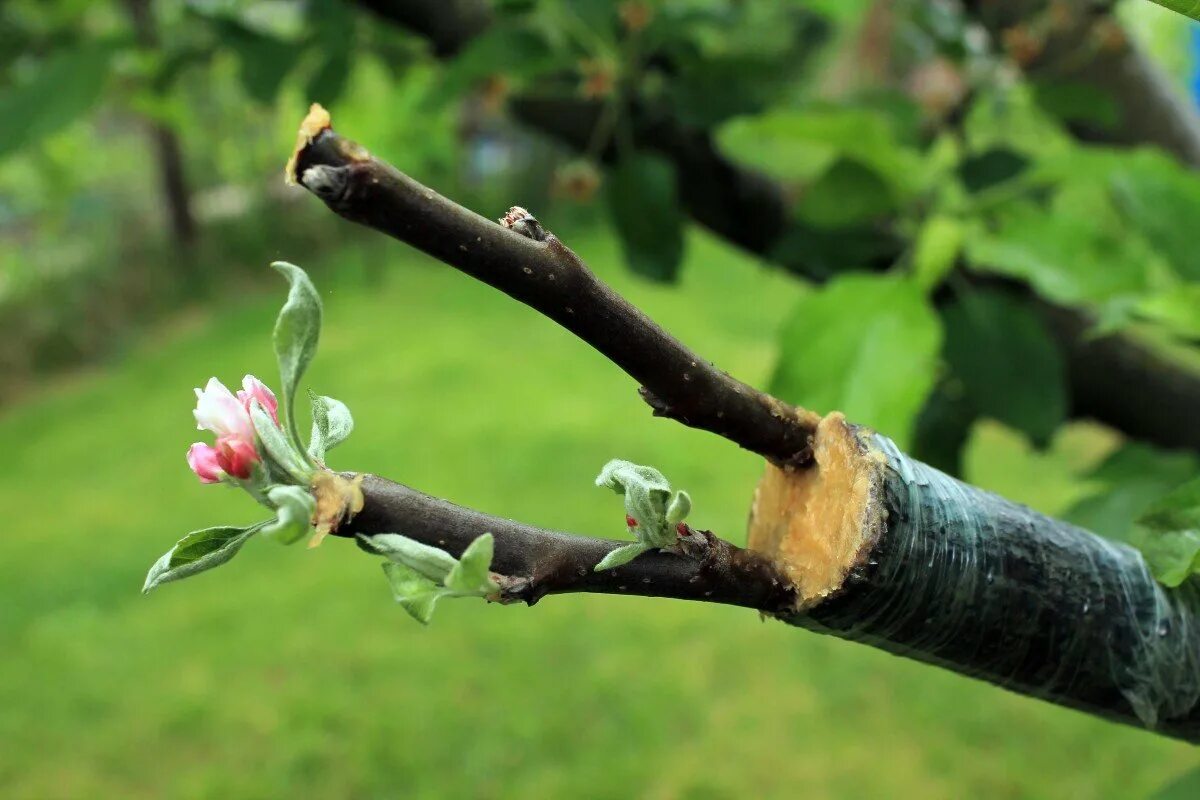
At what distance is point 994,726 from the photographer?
0.92m

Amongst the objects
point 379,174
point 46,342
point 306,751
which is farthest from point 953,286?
point 46,342

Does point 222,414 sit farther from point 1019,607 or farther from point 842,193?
point 842,193

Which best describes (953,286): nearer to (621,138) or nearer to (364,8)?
(621,138)

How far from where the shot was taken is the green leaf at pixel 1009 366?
1.73 ft

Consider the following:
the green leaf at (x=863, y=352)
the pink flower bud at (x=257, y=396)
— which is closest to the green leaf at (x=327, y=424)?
the pink flower bud at (x=257, y=396)

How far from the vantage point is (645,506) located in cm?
18

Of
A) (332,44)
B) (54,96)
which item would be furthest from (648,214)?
(54,96)

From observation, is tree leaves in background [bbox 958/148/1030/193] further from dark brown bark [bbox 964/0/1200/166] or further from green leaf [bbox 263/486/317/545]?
green leaf [bbox 263/486/317/545]

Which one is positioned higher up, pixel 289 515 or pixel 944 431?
pixel 289 515

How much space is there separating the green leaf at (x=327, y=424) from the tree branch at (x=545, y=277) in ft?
0.17

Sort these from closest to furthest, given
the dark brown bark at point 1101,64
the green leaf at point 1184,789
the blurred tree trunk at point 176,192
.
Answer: the green leaf at point 1184,789 → the dark brown bark at point 1101,64 → the blurred tree trunk at point 176,192

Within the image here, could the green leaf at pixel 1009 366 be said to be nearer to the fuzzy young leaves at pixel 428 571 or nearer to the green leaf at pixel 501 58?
the green leaf at pixel 501 58

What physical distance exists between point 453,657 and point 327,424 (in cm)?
90

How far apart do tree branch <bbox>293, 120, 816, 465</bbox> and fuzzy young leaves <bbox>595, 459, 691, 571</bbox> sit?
0.05 feet
